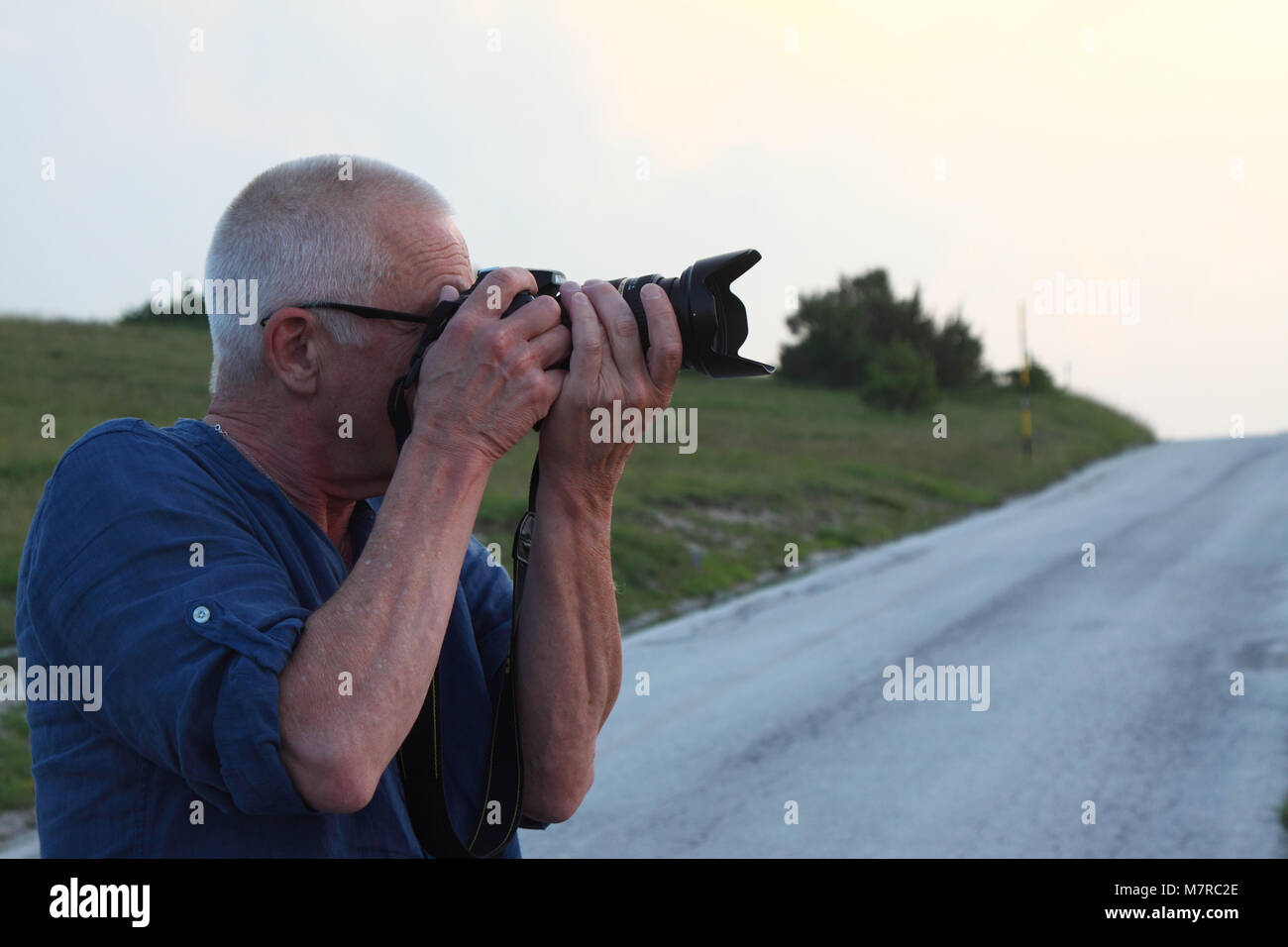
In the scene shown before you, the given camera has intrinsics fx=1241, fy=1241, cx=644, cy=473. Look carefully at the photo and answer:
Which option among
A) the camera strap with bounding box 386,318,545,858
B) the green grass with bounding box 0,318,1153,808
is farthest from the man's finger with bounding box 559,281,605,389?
the green grass with bounding box 0,318,1153,808

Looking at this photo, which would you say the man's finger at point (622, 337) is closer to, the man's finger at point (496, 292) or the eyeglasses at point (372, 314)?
the man's finger at point (496, 292)

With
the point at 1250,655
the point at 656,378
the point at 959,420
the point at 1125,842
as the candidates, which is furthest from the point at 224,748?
the point at 959,420

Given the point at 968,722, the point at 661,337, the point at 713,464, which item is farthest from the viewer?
the point at 713,464

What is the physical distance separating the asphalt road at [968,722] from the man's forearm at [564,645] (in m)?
3.06

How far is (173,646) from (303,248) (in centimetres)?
57

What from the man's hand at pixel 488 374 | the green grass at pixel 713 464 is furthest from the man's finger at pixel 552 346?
the green grass at pixel 713 464

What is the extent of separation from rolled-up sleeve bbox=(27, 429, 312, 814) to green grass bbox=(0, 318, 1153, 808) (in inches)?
173

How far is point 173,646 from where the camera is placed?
1.24m

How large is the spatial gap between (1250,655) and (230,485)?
7.76 metres

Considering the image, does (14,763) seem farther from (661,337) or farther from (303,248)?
(661,337)

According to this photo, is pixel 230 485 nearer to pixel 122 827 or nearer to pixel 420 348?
pixel 420 348

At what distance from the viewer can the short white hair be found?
61.9 inches

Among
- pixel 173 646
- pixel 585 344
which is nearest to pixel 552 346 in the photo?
pixel 585 344

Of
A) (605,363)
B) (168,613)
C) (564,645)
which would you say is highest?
(605,363)
